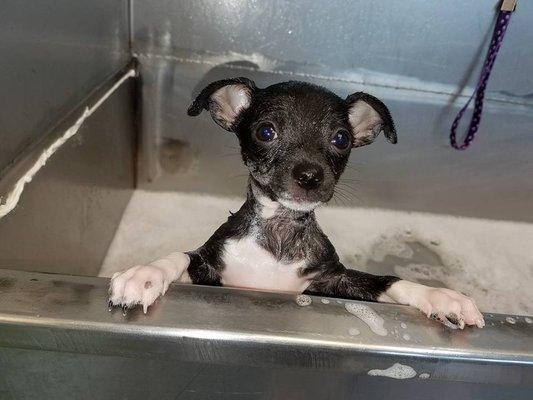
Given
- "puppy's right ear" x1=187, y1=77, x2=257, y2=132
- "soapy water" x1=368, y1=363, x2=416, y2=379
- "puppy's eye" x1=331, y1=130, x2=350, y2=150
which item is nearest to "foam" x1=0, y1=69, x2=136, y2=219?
"puppy's right ear" x1=187, y1=77, x2=257, y2=132

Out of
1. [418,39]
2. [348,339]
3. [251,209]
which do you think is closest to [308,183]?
[251,209]

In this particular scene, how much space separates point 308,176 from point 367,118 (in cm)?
43

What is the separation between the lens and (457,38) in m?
2.22

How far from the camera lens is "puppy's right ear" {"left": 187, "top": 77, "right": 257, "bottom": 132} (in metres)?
1.57

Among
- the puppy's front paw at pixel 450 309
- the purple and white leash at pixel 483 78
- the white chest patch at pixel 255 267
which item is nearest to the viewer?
the puppy's front paw at pixel 450 309

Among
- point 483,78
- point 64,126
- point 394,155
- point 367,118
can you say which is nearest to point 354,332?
point 367,118

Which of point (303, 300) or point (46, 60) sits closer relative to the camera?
point (303, 300)

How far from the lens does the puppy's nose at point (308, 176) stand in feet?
4.48

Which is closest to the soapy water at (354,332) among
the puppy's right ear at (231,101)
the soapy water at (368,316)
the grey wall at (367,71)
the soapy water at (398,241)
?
the soapy water at (368,316)

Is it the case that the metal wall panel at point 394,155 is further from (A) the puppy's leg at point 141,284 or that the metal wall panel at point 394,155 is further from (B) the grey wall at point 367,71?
(A) the puppy's leg at point 141,284

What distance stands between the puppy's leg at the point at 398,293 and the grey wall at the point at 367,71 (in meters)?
0.84

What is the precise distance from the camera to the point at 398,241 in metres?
2.51

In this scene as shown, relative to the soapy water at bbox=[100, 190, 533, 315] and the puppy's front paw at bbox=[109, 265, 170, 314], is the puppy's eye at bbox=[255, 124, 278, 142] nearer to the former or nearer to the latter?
the puppy's front paw at bbox=[109, 265, 170, 314]

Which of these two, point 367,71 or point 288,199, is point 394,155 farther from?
point 288,199
